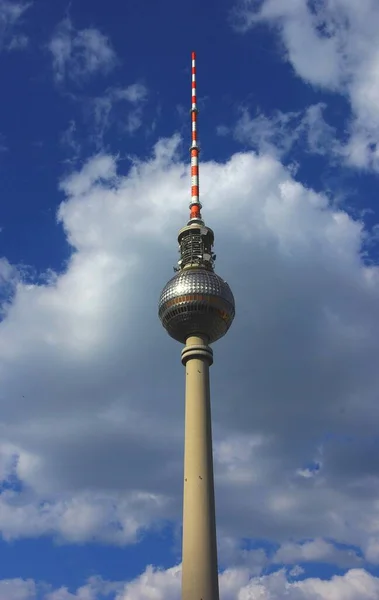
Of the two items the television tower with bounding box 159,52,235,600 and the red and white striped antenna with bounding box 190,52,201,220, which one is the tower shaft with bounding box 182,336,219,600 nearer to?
the television tower with bounding box 159,52,235,600

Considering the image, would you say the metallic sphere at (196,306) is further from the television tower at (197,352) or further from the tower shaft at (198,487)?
the tower shaft at (198,487)

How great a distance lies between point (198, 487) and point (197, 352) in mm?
17455

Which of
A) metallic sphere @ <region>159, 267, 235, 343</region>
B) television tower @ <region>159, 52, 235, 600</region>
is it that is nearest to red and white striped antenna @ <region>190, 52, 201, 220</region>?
television tower @ <region>159, 52, 235, 600</region>

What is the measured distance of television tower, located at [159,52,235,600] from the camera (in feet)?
225

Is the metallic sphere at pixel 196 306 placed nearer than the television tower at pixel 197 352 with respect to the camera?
No

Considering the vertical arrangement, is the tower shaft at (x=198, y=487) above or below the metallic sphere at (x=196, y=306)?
below

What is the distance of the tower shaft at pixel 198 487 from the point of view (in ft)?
221

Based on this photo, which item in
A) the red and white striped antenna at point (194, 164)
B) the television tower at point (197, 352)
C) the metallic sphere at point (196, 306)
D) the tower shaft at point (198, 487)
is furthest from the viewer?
the red and white striped antenna at point (194, 164)

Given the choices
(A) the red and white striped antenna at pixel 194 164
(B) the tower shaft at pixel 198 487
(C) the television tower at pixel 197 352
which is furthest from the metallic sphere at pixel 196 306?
(A) the red and white striped antenna at pixel 194 164

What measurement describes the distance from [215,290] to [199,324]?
490 centimetres

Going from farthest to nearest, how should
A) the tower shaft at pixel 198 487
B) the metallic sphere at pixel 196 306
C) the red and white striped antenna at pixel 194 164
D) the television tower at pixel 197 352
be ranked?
the red and white striped antenna at pixel 194 164
the metallic sphere at pixel 196 306
the television tower at pixel 197 352
the tower shaft at pixel 198 487

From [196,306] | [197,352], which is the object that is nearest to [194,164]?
[196,306]

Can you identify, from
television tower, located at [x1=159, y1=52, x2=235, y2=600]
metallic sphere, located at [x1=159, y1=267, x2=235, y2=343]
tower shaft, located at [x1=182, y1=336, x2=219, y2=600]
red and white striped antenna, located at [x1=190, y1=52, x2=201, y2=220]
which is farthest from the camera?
red and white striped antenna, located at [x1=190, y1=52, x2=201, y2=220]

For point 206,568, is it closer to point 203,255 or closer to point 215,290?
point 215,290
